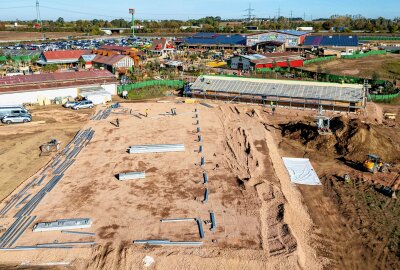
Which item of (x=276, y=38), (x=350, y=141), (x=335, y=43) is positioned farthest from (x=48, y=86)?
(x=335, y=43)

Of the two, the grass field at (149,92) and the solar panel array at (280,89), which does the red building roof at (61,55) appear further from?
the solar panel array at (280,89)

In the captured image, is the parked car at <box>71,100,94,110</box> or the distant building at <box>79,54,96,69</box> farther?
the distant building at <box>79,54,96,69</box>

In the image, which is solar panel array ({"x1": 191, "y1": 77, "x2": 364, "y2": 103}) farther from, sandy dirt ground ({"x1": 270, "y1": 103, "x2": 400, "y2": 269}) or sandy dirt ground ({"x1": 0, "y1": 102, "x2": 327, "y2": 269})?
sandy dirt ground ({"x1": 0, "y1": 102, "x2": 327, "y2": 269})

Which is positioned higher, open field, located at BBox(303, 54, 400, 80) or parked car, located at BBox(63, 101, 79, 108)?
open field, located at BBox(303, 54, 400, 80)

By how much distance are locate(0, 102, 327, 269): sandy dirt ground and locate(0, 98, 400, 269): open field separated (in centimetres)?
5

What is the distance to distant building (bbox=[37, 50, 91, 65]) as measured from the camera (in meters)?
54.6

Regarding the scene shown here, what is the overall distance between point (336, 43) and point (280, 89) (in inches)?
1552

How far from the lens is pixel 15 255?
14.0 metres

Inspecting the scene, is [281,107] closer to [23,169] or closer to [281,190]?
[281,190]

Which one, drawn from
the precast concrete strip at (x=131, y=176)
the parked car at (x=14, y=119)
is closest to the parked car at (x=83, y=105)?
the parked car at (x=14, y=119)

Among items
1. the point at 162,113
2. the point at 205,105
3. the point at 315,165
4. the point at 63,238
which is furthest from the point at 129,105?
the point at 63,238

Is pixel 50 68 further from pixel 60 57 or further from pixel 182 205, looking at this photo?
pixel 182 205

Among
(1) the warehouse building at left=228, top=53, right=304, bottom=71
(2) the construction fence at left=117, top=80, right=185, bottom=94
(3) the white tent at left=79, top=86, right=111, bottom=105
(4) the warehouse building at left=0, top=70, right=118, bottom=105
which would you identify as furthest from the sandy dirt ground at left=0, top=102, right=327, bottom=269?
(1) the warehouse building at left=228, top=53, right=304, bottom=71

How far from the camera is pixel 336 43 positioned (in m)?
68.9
